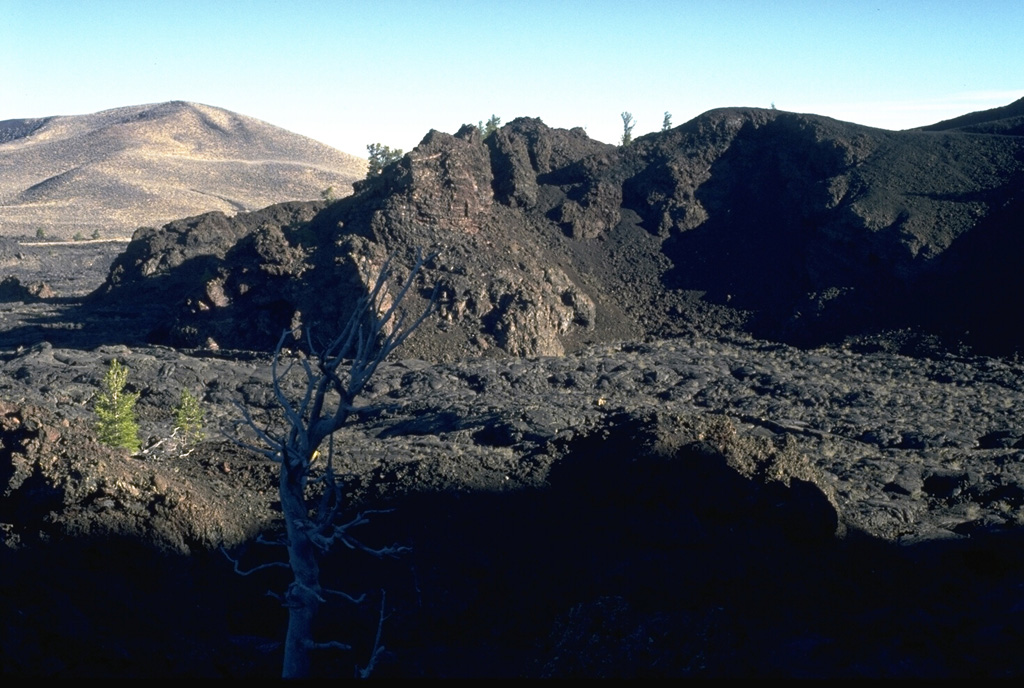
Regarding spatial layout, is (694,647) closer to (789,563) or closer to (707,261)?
(789,563)

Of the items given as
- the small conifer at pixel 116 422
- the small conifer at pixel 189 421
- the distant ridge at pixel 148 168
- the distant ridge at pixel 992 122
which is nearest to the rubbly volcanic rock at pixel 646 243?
the distant ridge at pixel 992 122

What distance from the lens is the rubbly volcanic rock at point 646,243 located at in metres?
22.6

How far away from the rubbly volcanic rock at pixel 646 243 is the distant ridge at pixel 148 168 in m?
40.2

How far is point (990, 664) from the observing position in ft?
21.1

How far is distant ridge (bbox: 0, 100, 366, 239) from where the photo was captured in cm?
7233

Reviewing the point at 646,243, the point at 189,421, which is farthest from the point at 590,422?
the point at 646,243

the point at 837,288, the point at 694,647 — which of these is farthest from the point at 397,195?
the point at 694,647

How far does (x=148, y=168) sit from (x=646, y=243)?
74496 mm

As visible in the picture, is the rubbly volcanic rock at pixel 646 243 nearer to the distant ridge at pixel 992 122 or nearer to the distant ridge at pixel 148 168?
the distant ridge at pixel 992 122

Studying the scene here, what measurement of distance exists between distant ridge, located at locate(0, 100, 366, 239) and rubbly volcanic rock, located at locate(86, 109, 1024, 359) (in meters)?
40.2

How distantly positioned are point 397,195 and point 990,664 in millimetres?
20151

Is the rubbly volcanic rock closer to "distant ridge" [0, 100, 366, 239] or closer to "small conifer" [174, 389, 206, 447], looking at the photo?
"small conifer" [174, 389, 206, 447]

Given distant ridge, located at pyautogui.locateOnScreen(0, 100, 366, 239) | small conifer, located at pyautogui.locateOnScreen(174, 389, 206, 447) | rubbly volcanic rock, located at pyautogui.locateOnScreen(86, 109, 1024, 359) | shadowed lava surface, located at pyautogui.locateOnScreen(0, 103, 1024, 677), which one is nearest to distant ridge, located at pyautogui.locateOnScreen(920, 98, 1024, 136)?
shadowed lava surface, located at pyautogui.locateOnScreen(0, 103, 1024, 677)

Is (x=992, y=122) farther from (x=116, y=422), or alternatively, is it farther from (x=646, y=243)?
(x=116, y=422)
